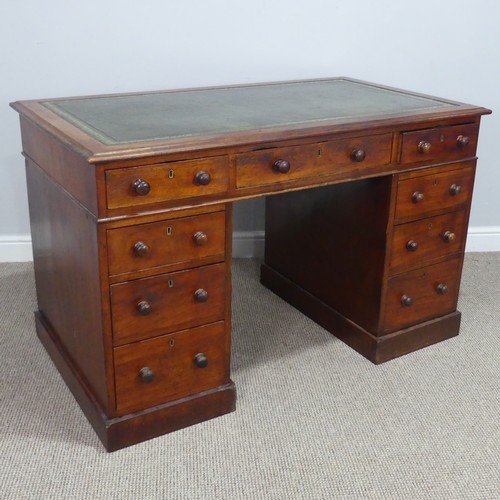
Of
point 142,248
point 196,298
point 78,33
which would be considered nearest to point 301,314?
point 196,298

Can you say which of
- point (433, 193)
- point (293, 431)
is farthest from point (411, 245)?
point (293, 431)

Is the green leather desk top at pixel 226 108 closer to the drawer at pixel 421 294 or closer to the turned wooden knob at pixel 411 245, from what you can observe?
the turned wooden knob at pixel 411 245

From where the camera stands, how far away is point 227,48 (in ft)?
9.23

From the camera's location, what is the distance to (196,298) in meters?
1.92

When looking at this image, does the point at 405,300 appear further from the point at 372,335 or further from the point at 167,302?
the point at 167,302

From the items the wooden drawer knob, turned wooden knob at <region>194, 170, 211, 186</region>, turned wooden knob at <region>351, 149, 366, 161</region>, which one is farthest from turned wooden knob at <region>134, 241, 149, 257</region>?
the wooden drawer knob

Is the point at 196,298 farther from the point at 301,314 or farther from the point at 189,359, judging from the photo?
the point at 301,314

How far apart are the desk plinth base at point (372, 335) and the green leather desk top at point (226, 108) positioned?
71 cm

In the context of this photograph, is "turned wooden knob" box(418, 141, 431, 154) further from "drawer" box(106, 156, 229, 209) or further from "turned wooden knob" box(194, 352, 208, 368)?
"turned wooden knob" box(194, 352, 208, 368)

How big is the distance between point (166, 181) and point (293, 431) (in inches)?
31.1

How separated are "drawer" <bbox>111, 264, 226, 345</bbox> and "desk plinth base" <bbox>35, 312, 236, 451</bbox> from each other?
0.72 ft

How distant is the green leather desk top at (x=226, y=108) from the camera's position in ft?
6.18

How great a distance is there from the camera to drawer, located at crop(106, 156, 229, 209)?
1.69 m

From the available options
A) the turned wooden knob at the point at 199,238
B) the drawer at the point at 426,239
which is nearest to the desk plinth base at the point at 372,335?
the drawer at the point at 426,239
